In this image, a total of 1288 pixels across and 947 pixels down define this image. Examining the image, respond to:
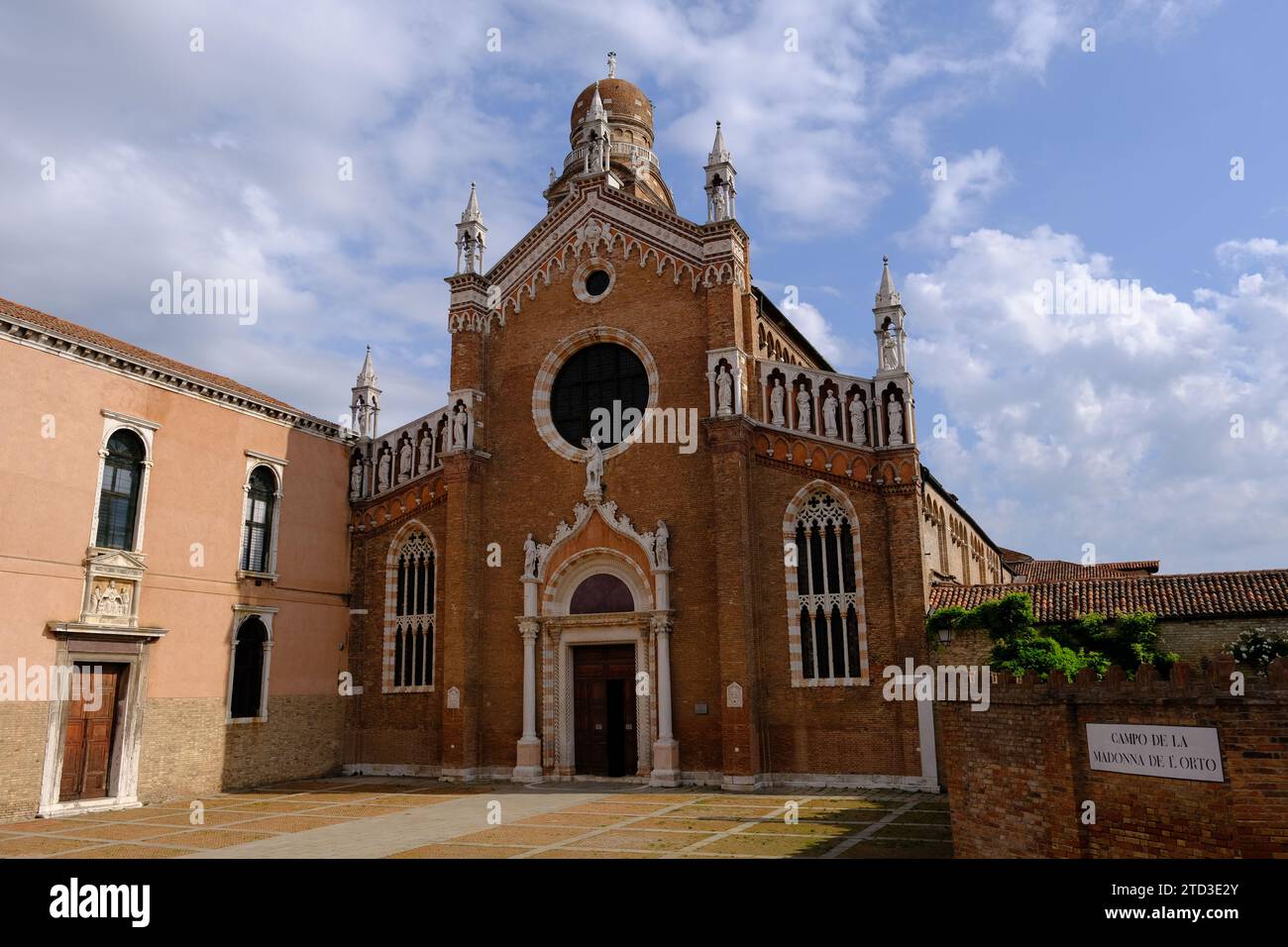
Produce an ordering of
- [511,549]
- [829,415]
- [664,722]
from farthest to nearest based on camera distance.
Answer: [511,549], [829,415], [664,722]

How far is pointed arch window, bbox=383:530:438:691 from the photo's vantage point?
81.0ft

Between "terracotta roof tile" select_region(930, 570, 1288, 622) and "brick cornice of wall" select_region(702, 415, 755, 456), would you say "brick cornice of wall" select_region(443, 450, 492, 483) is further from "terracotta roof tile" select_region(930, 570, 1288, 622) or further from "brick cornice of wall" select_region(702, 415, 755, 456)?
"terracotta roof tile" select_region(930, 570, 1288, 622)

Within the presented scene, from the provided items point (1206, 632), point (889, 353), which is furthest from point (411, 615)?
point (1206, 632)

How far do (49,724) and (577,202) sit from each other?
55.9 feet

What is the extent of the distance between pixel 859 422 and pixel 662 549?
540 cm

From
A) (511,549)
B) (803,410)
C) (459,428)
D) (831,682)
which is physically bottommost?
(831,682)

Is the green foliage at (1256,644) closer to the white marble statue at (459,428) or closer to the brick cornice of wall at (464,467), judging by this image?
the brick cornice of wall at (464,467)

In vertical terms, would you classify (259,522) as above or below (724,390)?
below

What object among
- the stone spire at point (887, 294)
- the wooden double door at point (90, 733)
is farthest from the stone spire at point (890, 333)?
the wooden double door at point (90, 733)

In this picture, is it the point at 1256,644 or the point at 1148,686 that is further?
the point at 1256,644

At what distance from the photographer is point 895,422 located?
68.6 ft

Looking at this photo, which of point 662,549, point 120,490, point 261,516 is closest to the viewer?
point 120,490

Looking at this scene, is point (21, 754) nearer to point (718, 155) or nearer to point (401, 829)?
point (401, 829)

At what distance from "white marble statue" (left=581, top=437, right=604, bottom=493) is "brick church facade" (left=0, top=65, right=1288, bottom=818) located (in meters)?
0.07
